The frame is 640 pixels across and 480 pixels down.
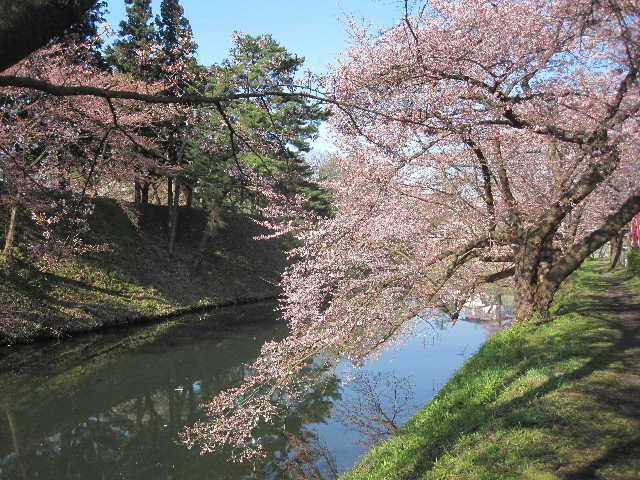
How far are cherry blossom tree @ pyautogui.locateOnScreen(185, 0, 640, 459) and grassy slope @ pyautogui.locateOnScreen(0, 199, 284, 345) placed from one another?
30.5ft

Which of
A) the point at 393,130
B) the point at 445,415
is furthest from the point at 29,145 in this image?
the point at 445,415

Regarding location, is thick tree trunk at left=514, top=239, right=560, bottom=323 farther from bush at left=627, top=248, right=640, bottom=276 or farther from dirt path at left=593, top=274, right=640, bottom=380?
bush at left=627, top=248, right=640, bottom=276

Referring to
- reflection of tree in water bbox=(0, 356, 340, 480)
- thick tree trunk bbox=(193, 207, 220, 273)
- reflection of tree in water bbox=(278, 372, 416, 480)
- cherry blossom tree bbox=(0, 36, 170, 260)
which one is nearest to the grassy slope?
thick tree trunk bbox=(193, 207, 220, 273)

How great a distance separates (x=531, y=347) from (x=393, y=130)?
4.45 metres

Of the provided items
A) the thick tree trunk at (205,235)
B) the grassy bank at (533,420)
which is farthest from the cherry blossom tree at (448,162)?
the thick tree trunk at (205,235)

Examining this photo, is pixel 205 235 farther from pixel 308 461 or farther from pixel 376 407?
pixel 308 461

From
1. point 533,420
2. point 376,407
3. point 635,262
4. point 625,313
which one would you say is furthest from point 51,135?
point 635,262

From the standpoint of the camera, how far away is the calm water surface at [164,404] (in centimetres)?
743

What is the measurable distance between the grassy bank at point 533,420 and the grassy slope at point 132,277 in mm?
12678

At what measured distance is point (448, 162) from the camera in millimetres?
8344

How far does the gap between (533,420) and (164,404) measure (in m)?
8.01

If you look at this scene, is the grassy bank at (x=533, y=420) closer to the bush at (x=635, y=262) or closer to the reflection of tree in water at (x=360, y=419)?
the reflection of tree in water at (x=360, y=419)

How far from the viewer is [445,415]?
20.2 feet

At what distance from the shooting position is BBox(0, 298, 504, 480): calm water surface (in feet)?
24.4
